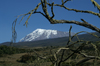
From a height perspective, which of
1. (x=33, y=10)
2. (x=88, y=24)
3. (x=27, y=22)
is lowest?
(x=88, y=24)

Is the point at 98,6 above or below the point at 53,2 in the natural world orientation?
below

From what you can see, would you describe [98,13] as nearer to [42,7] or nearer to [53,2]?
[53,2]

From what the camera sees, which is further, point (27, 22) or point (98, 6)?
point (27, 22)

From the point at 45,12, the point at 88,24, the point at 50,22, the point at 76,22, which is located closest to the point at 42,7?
the point at 45,12

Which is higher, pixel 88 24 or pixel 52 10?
pixel 52 10

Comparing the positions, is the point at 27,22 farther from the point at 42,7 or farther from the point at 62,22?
the point at 62,22

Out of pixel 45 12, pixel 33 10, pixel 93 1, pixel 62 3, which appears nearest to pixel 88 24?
pixel 93 1

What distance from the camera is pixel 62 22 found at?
3.17 m

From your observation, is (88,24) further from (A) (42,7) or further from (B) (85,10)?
(A) (42,7)

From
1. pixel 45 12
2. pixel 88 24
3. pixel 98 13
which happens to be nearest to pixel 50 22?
pixel 45 12

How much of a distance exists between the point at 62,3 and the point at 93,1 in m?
0.62

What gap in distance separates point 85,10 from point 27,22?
3.98 ft

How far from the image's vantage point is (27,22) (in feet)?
10.6

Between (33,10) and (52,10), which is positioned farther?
(33,10)
